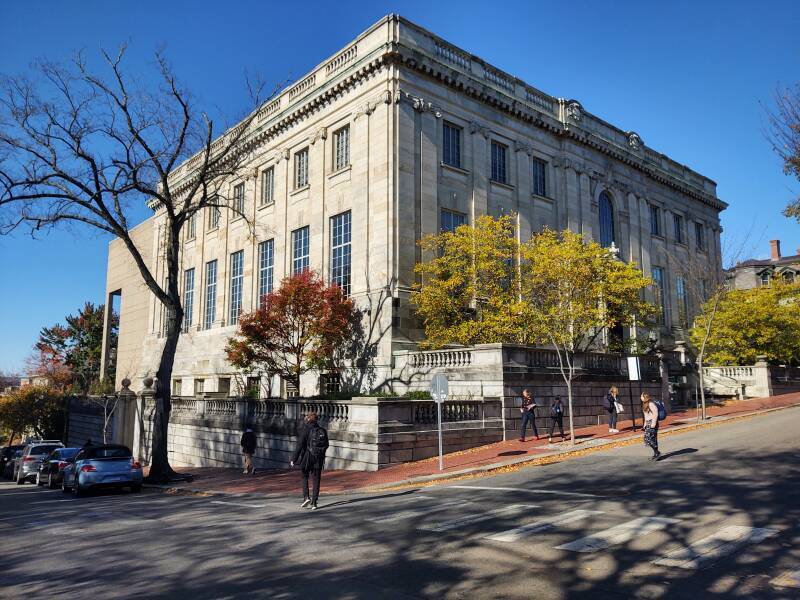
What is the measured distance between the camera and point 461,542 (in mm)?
8523

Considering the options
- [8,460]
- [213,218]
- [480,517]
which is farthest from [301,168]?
[480,517]

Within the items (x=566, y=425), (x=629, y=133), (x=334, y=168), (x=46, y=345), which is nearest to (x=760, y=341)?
(x=629, y=133)

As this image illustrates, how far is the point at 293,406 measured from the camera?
892 inches

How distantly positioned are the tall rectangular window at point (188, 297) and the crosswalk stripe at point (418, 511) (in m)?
36.7

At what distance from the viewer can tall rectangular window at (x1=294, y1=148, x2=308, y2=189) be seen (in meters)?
36.6

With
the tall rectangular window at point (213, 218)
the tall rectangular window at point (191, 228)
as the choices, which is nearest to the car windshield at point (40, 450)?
the tall rectangular window at point (213, 218)

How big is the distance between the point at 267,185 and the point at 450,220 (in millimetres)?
13488

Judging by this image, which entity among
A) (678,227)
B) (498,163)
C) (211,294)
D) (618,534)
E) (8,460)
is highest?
(498,163)

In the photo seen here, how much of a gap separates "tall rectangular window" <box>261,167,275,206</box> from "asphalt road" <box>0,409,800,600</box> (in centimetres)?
2707

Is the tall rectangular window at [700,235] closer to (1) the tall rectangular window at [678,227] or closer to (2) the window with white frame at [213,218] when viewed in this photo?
(1) the tall rectangular window at [678,227]

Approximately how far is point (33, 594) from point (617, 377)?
24.2m

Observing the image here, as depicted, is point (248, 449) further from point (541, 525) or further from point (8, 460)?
point (8, 460)

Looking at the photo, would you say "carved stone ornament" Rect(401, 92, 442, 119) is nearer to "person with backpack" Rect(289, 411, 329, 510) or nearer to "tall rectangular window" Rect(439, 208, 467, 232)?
"tall rectangular window" Rect(439, 208, 467, 232)

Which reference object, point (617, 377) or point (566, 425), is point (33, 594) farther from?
point (617, 377)
